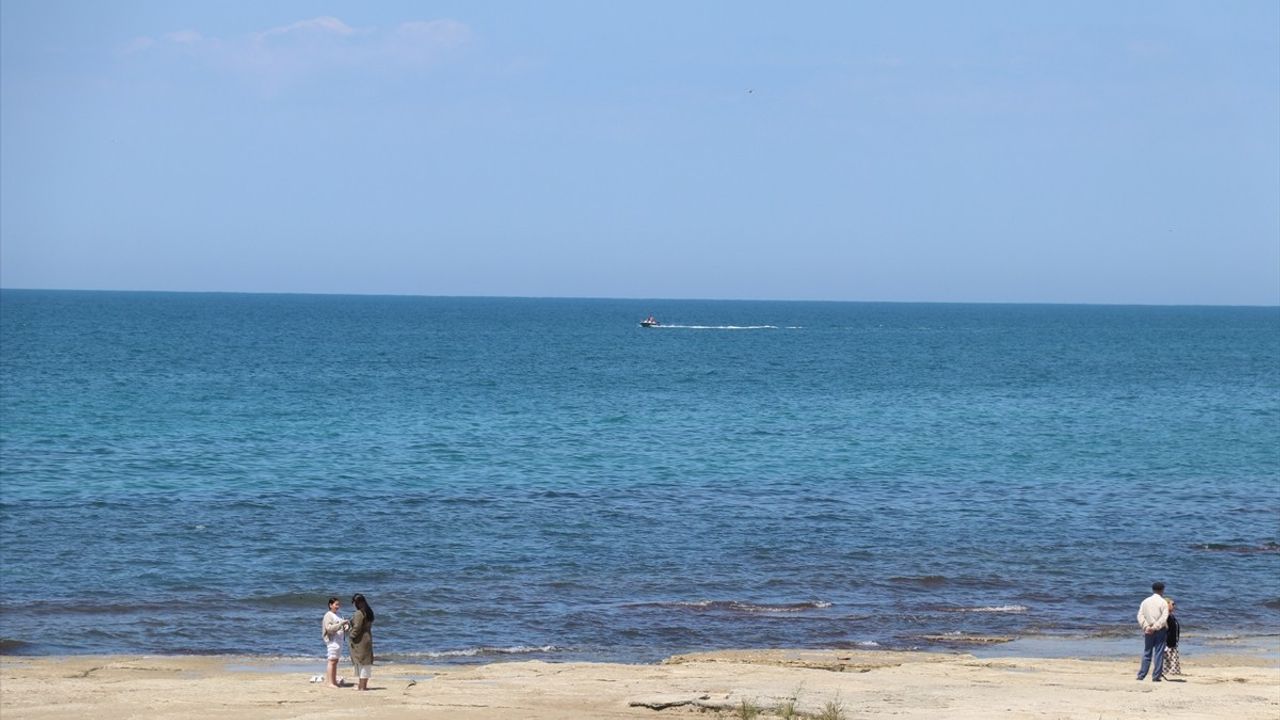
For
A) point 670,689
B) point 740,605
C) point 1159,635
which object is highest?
point 1159,635

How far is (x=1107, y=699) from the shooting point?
19047mm

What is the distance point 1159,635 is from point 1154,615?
1.21ft

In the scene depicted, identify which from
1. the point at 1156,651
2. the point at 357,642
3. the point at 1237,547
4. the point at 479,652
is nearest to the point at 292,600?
the point at 479,652

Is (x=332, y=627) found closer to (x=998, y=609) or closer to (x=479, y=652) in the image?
(x=479, y=652)

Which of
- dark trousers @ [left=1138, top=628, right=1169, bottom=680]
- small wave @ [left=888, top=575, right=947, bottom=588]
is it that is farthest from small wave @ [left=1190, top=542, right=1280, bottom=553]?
dark trousers @ [left=1138, top=628, right=1169, bottom=680]

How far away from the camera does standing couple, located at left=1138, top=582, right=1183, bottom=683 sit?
67.3ft

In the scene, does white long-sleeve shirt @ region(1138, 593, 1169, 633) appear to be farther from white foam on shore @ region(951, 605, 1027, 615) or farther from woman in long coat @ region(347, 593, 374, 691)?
woman in long coat @ region(347, 593, 374, 691)

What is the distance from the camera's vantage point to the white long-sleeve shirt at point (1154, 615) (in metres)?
20.5

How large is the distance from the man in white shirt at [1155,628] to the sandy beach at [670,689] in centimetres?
38

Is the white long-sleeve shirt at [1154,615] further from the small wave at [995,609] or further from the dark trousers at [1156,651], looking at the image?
the small wave at [995,609]

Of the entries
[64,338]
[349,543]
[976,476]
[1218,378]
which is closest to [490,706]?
[349,543]

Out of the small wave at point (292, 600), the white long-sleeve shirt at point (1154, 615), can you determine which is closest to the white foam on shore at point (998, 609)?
the white long-sleeve shirt at point (1154, 615)

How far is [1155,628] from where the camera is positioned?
20547mm

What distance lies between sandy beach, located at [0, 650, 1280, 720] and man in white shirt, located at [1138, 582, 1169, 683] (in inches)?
14.8
